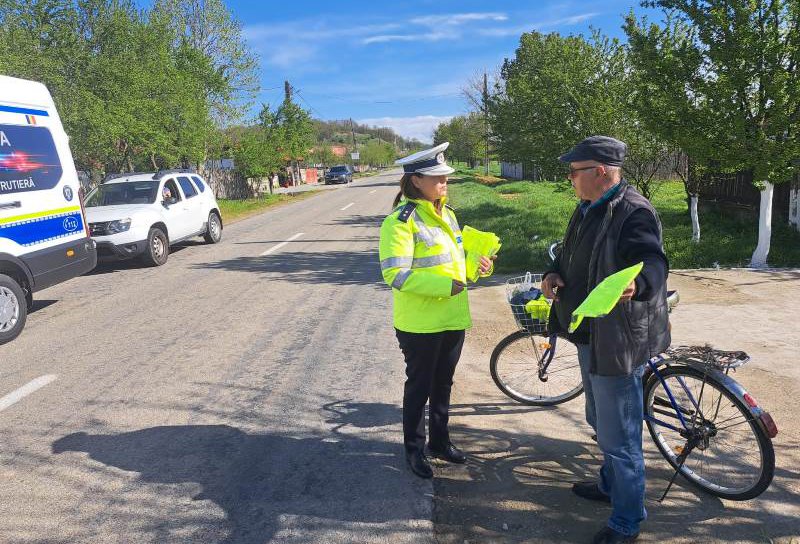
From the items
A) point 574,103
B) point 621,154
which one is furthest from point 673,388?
point 574,103

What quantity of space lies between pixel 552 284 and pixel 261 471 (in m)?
2.09

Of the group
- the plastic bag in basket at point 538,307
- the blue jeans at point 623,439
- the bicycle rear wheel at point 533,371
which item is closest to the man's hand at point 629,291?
the blue jeans at point 623,439

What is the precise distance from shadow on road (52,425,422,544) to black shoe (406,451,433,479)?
8 cm

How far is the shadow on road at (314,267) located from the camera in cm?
912

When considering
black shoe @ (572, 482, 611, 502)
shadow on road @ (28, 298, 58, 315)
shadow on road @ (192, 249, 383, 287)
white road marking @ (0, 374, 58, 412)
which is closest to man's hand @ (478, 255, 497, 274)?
black shoe @ (572, 482, 611, 502)

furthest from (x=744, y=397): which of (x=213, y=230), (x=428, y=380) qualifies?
(x=213, y=230)

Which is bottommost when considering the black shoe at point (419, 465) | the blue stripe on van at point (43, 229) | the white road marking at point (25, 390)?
the black shoe at point (419, 465)

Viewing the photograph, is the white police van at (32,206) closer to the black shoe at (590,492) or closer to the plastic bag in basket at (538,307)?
the plastic bag in basket at (538,307)

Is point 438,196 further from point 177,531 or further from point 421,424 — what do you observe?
point 177,531

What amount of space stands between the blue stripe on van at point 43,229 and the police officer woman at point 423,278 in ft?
17.9

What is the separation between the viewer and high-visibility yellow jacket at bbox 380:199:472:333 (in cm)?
302

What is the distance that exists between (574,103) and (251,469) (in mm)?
11541

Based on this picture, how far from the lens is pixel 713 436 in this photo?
10.1ft

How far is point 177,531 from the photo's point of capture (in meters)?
2.89
